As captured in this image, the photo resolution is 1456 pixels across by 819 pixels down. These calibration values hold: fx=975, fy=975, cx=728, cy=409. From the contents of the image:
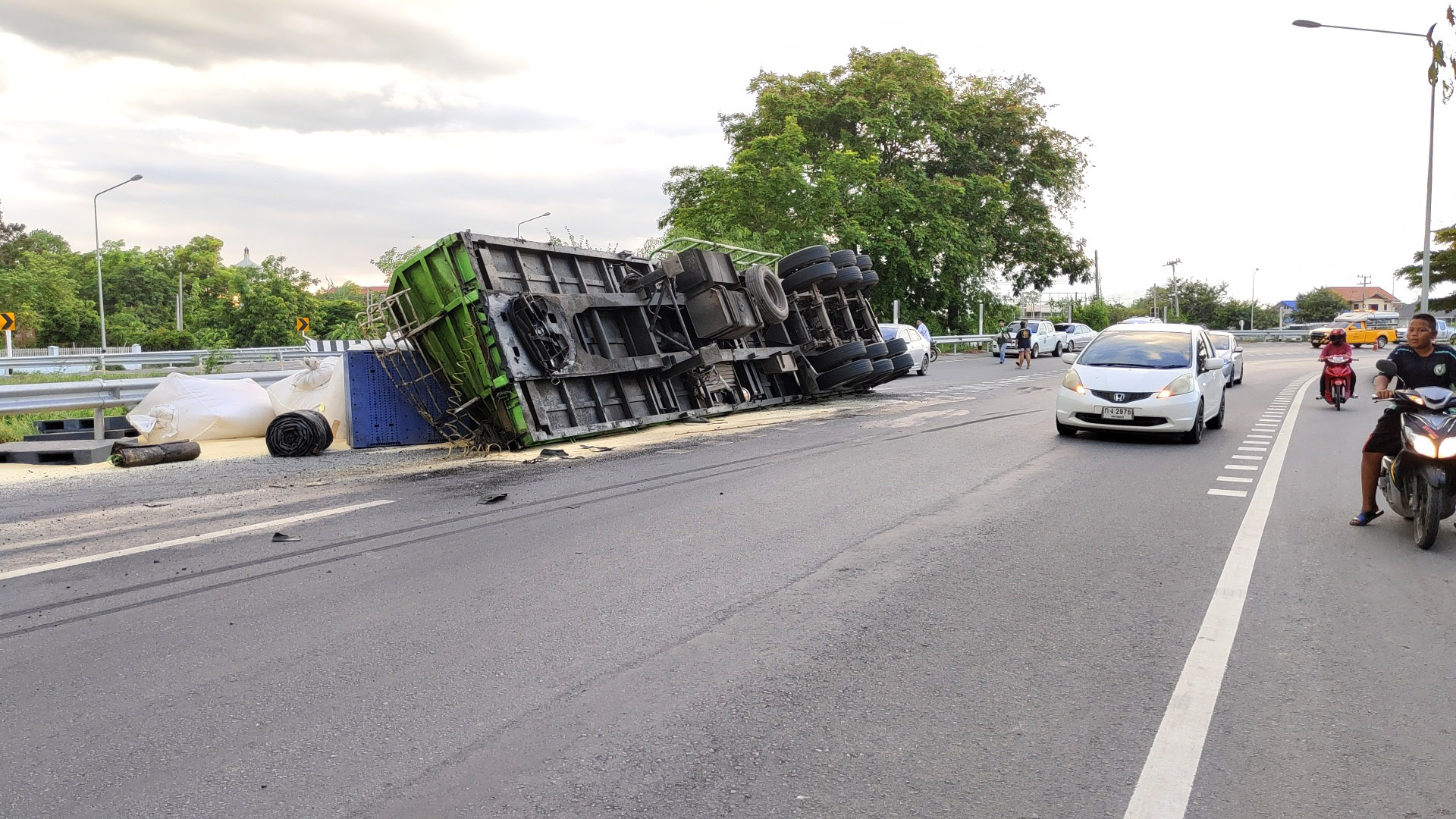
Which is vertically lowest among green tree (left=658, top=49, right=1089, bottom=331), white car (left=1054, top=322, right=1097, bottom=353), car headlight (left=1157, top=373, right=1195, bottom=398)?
car headlight (left=1157, top=373, right=1195, bottom=398)

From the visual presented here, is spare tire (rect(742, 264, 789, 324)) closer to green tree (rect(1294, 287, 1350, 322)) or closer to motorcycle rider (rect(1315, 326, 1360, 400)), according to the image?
motorcycle rider (rect(1315, 326, 1360, 400))

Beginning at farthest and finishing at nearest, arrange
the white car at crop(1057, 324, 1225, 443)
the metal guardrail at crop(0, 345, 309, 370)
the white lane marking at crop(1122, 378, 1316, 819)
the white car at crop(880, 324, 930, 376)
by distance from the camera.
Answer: the white car at crop(880, 324, 930, 376) < the metal guardrail at crop(0, 345, 309, 370) < the white car at crop(1057, 324, 1225, 443) < the white lane marking at crop(1122, 378, 1316, 819)

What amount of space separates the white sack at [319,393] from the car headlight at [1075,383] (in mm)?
9555

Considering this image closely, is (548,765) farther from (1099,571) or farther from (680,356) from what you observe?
(680,356)

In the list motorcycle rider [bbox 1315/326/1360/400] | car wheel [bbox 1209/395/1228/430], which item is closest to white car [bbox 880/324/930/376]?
motorcycle rider [bbox 1315/326/1360/400]

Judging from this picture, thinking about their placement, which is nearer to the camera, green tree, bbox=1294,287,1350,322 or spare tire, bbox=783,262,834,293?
spare tire, bbox=783,262,834,293

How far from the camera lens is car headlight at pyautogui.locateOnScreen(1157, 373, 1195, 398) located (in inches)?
476

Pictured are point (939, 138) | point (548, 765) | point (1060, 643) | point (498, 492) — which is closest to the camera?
point (548, 765)

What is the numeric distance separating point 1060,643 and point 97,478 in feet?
31.0

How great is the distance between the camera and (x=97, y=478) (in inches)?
384

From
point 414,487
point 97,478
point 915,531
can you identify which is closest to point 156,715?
point 915,531

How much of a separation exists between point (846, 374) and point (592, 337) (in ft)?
19.9

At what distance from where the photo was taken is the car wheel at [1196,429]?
12160 millimetres

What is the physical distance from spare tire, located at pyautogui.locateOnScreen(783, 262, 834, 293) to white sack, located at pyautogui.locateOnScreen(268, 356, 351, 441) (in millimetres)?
7981
